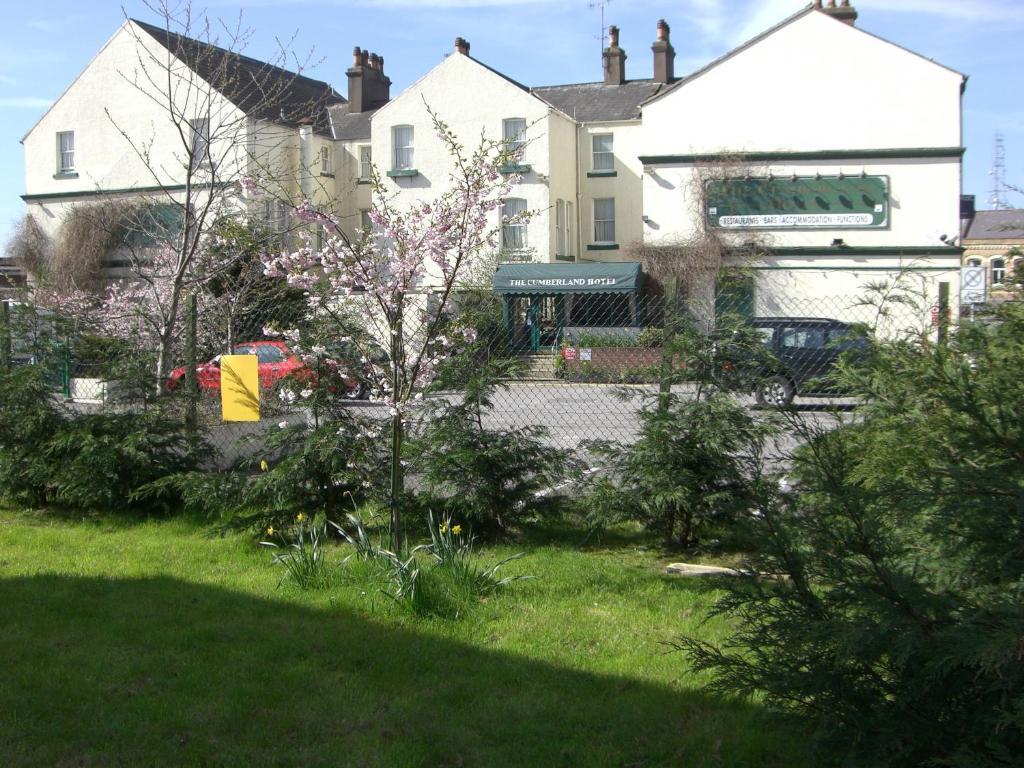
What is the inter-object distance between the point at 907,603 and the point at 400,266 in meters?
3.86

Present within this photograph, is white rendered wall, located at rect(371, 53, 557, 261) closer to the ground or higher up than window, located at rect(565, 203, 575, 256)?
higher up

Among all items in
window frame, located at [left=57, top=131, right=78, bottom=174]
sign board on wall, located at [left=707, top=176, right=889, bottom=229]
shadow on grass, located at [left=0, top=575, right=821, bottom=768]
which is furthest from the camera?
window frame, located at [left=57, top=131, right=78, bottom=174]

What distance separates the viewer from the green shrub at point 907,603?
2.85m

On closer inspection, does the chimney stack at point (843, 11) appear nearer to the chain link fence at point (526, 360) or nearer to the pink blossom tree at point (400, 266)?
the chain link fence at point (526, 360)

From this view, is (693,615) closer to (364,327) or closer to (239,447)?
(364,327)

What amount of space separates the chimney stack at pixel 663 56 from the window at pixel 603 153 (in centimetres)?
334

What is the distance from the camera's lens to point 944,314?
564 centimetres

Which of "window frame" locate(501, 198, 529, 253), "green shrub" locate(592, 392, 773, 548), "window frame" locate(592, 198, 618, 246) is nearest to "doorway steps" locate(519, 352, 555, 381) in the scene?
"green shrub" locate(592, 392, 773, 548)

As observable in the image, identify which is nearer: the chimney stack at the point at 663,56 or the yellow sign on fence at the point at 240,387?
the yellow sign on fence at the point at 240,387

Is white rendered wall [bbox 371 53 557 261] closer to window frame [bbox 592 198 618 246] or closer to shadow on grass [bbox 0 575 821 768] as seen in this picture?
window frame [bbox 592 198 618 246]

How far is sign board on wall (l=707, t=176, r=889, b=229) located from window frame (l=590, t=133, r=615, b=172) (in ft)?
15.9

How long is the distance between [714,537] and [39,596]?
13.7 ft

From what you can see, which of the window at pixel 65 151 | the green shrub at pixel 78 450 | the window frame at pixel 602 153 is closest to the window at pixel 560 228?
the window frame at pixel 602 153

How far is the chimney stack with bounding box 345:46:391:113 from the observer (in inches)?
1435
